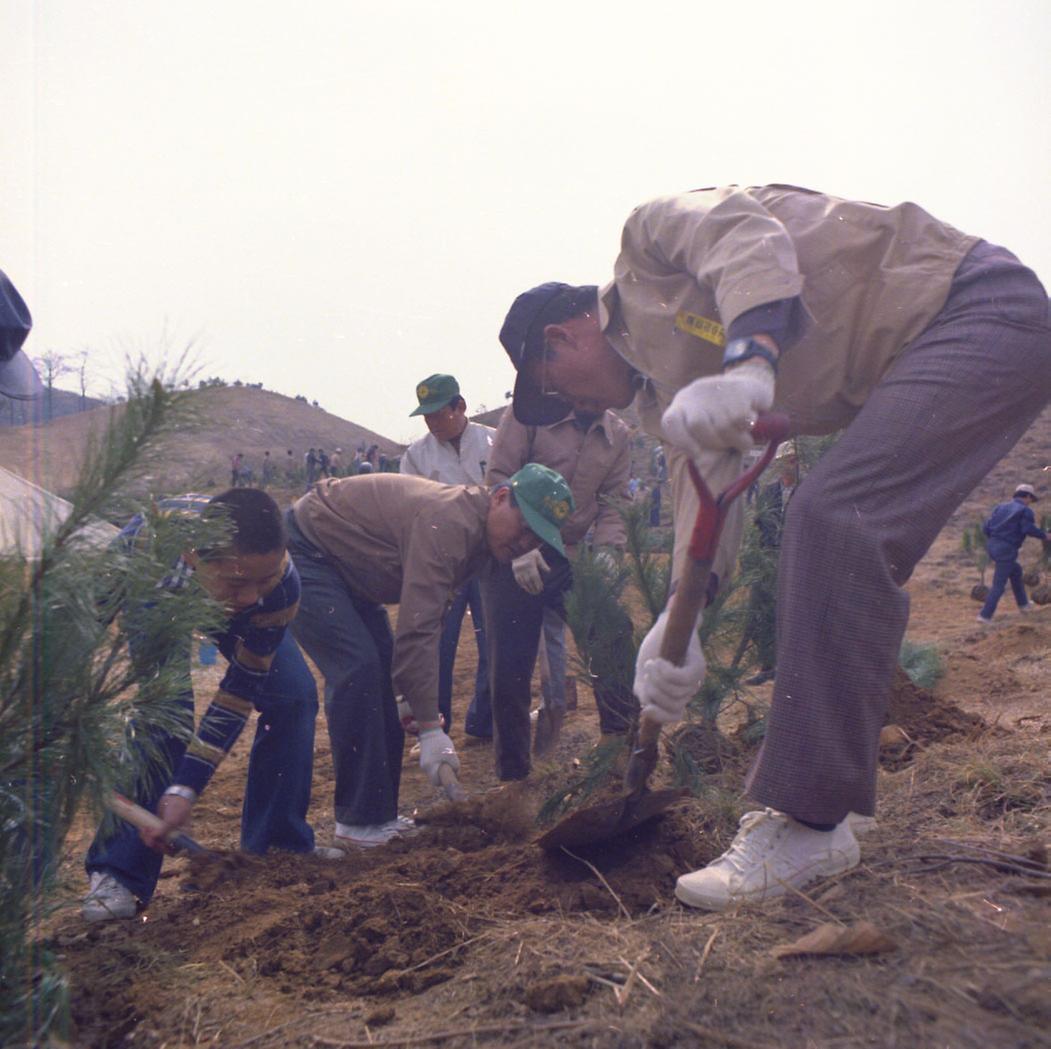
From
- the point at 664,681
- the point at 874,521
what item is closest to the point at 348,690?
the point at 664,681

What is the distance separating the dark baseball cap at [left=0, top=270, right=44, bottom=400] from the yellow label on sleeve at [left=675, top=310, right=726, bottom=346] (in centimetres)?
166

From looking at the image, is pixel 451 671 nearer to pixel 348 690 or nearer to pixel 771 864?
pixel 348 690

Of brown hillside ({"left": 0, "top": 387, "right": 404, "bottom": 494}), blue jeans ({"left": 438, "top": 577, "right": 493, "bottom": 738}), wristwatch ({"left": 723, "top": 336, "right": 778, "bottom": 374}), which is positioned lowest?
blue jeans ({"left": 438, "top": 577, "right": 493, "bottom": 738})

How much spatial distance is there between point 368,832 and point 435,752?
1.25ft

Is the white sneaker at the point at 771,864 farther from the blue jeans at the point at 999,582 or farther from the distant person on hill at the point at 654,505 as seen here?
the blue jeans at the point at 999,582

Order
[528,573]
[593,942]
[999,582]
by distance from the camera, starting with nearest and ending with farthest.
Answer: [593,942], [528,573], [999,582]

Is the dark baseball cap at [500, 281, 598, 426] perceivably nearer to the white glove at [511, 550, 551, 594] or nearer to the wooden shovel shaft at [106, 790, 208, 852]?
the white glove at [511, 550, 551, 594]

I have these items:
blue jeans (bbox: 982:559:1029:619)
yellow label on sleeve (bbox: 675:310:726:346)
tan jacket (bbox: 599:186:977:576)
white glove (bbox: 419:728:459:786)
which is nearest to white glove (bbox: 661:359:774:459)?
tan jacket (bbox: 599:186:977:576)

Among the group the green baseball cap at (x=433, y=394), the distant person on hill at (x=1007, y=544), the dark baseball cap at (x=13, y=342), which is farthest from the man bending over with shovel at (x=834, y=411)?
the distant person on hill at (x=1007, y=544)

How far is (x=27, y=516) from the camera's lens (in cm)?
168

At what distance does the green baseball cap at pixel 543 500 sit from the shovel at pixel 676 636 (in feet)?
3.76

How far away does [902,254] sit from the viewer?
2.42 metres

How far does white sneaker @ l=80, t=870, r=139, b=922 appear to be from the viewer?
113 inches

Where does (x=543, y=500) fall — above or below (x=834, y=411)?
below
